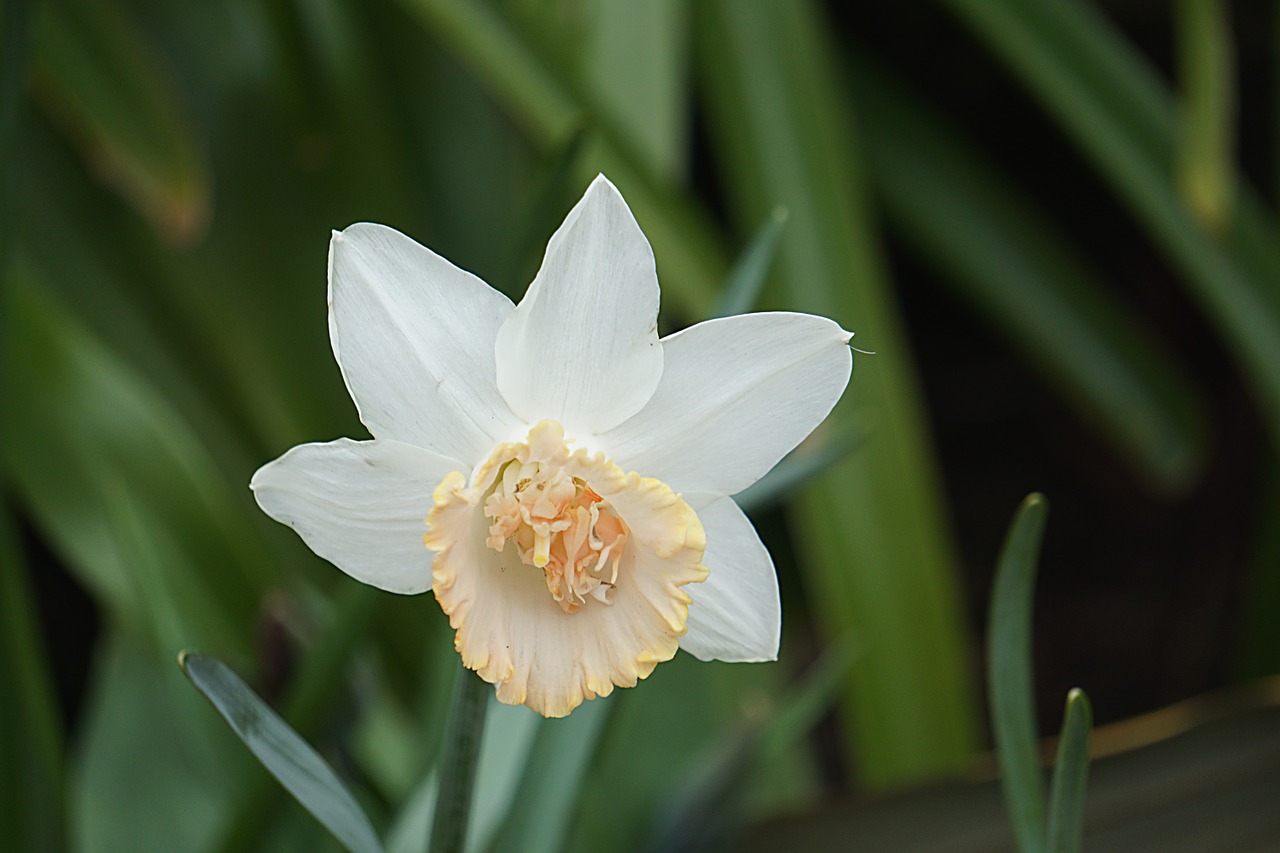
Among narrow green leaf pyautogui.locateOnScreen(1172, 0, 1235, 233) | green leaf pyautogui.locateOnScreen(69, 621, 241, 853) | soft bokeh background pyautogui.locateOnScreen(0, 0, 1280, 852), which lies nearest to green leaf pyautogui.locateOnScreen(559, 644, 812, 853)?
soft bokeh background pyautogui.locateOnScreen(0, 0, 1280, 852)

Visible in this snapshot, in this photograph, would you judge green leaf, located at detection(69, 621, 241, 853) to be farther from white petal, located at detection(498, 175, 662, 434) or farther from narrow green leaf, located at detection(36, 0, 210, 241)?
white petal, located at detection(498, 175, 662, 434)

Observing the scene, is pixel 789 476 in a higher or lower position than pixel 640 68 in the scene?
lower

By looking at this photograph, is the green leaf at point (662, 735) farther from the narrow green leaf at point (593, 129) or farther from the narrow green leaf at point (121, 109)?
the narrow green leaf at point (121, 109)

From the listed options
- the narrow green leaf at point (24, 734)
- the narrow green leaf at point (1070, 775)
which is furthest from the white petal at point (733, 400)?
the narrow green leaf at point (24, 734)

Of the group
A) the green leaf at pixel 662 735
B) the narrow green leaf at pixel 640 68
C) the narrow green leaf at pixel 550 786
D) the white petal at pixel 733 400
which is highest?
the narrow green leaf at pixel 640 68

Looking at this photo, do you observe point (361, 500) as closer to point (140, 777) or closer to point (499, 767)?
point (499, 767)

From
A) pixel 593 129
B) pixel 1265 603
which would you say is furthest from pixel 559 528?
pixel 1265 603

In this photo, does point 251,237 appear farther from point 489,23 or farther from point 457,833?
point 457,833

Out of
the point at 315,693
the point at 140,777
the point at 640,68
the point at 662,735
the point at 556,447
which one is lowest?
the point at 662,735
